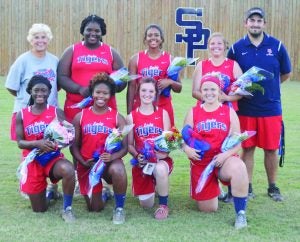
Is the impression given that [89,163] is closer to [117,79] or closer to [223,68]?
[117,79]

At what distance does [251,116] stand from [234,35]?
1347 cm

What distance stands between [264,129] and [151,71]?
1.36m

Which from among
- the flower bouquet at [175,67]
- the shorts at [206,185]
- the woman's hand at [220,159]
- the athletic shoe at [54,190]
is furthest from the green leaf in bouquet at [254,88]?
the athletic shoe at [54,190]

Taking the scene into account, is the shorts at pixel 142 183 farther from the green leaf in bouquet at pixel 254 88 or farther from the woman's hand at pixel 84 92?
the green leaf in bouquet at pixel 254 88

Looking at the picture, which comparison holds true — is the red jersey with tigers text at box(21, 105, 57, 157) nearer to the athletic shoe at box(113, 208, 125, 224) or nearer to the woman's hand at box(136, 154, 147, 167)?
the woman's hand at box(136, 154, 147, 167)

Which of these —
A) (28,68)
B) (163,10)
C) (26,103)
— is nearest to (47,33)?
(28,68)

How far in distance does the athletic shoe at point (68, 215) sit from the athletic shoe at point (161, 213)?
76 centimetres

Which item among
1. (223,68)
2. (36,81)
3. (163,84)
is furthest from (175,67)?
(36,81)

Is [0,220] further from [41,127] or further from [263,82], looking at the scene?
[263,82]

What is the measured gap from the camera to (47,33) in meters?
5.57

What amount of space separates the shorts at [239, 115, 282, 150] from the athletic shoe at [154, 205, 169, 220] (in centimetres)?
130

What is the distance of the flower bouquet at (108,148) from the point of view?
4922 millimetres

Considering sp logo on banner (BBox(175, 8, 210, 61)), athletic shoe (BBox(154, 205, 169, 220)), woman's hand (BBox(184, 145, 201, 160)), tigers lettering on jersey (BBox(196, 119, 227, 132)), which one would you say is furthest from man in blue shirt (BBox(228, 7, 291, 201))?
sp logo on banner (BBox(175, 8, 210, 61))

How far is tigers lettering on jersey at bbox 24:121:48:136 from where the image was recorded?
5.11m
